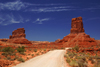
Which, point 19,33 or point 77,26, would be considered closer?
point 77,26

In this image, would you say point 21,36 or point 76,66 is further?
point 21,36

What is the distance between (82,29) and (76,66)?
65.4 metres

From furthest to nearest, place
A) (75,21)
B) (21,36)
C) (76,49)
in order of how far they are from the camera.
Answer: (21,36) < (75,21) < (76,49)

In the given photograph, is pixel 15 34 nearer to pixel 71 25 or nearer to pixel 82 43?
pixel 71 25

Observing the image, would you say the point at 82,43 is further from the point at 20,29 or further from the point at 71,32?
the point at 20,29

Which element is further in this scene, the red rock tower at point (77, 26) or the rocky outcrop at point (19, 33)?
the rocky outcrop at point (19, 33)

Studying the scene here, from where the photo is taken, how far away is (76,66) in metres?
8.81

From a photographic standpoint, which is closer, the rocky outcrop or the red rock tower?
the red rock tower

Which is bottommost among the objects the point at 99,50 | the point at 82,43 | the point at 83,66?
the point at 83,66

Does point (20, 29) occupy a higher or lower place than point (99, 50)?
higher

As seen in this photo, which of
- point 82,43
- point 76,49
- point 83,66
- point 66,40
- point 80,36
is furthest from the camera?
point 66,40

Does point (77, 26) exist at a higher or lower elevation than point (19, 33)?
lower

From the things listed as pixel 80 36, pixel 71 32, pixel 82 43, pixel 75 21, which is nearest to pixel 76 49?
pixel 82 43

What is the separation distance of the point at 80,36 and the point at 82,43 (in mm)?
6191
